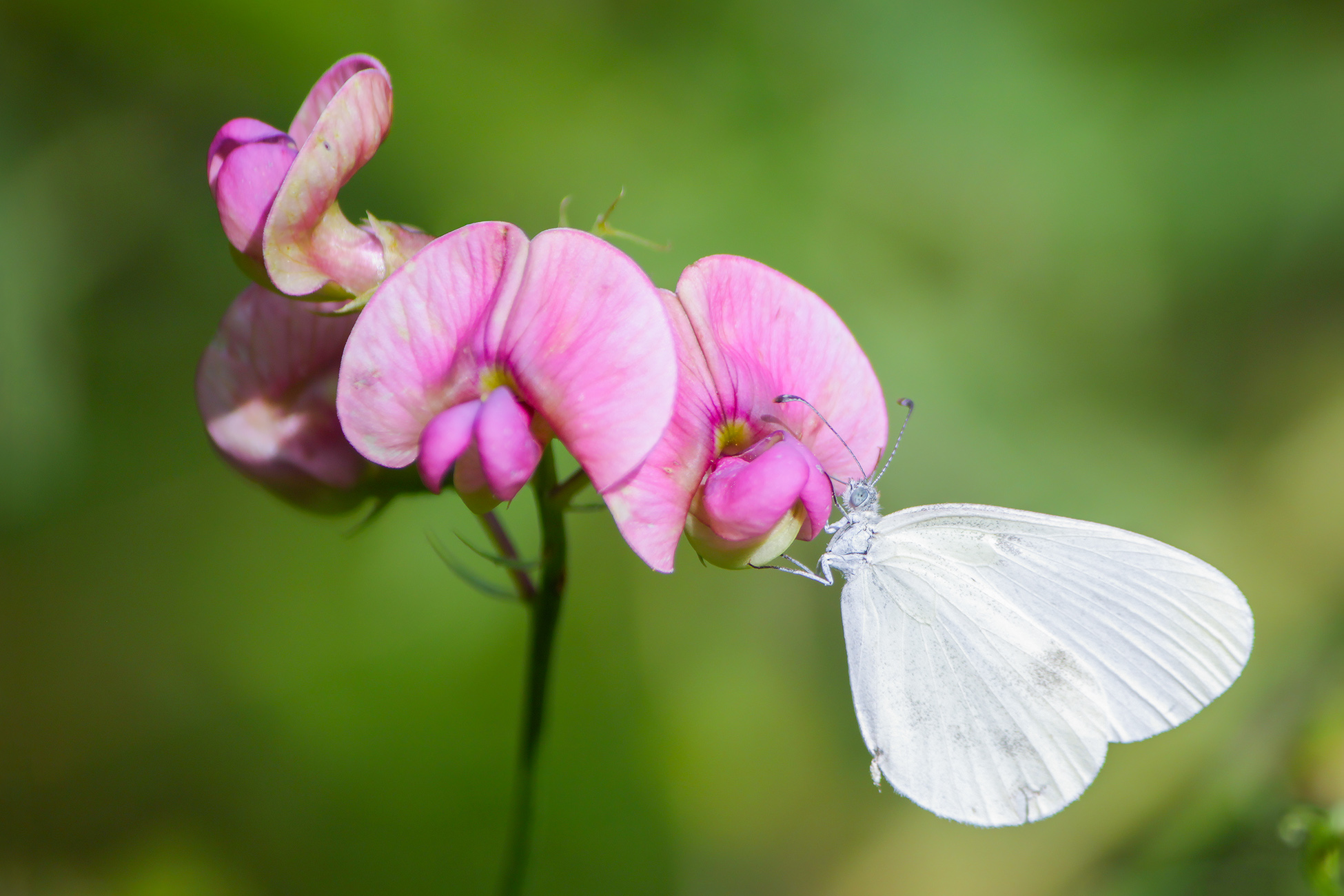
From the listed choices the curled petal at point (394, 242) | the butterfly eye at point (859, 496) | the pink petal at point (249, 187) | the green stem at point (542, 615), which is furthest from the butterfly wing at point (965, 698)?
the pink petal at point (249, 187)

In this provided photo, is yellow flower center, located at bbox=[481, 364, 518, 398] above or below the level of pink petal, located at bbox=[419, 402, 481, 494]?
above

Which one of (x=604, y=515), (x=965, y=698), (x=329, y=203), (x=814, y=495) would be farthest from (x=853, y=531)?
(x=604, y=515)

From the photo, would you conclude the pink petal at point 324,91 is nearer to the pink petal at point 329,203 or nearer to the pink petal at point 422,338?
the pink petal at point 329,203

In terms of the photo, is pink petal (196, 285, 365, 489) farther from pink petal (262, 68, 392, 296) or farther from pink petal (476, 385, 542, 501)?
pink petal (476, 385, 542, 501)

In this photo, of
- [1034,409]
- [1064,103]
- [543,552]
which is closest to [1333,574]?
[1034,409]

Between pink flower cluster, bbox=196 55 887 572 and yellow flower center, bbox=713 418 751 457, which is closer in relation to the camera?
pink flower cluster, bbox=196 55 887 572

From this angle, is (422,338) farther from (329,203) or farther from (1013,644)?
(1013,644)

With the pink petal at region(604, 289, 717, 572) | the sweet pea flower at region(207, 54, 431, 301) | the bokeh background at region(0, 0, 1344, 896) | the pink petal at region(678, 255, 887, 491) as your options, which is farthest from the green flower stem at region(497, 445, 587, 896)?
the bokeh background at region(0, 0, 1344, 896)

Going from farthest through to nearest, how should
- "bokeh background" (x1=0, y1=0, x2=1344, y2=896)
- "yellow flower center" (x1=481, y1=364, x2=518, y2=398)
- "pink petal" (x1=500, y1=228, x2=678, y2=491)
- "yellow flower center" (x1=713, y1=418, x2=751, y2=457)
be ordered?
"bokeh background" (x1=0, y1=0, x2=1344, y2=896)
"yellow flower center" (x1=713, y1=418, x2=751, y2=457)
"yellow flower center" (x1=481, y1=364, x2=518, y2=398)
"pink petal" (x1=500, y1=228, x2=678, y2=491)
